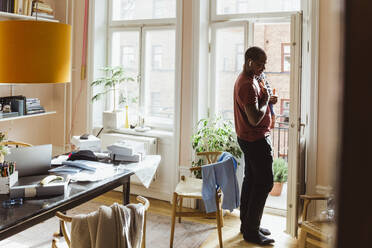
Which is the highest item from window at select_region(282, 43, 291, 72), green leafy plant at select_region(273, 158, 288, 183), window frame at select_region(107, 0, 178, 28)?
window frame at select_region(107, 0, 178, 28)

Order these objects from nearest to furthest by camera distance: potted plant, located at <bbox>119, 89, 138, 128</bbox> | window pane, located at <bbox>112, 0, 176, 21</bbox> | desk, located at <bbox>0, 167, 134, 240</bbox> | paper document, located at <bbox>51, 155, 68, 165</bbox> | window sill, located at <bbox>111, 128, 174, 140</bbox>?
1. desk, located at <bbox>0, 167, 134, 240</bbox>
2. paper document, located at <bbox>51, 155, 68, 165</bbox>
3. window sill, located at <bbox>111, 128, 174, 140</bbox>
4. window pane, located at <bbox>112, 0, 176, 21</bbox>
5. potted plant, located at <bbox>119, 89, 138, 128</bbox>

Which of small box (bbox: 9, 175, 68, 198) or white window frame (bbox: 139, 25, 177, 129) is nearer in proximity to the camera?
small box (bbox: 9, 175, 68, 198)

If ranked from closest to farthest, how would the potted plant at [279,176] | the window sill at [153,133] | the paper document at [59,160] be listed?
the paper document at [59,160] < the potted plant at [279,176] < the window sill at [153,133]

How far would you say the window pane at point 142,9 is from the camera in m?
3.94

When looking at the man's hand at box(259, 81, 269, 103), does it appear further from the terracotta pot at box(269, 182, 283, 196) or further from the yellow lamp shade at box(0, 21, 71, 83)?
the yellow lamp shade at box(0, 21, 71, 83)

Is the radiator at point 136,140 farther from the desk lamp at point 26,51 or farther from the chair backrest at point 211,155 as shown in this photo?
the desk lamp at point 26,51

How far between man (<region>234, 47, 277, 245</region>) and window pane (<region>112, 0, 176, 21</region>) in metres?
1.53

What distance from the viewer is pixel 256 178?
2.81 m

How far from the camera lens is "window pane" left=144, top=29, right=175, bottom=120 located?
3992 mm

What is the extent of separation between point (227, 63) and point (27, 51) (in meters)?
2.13

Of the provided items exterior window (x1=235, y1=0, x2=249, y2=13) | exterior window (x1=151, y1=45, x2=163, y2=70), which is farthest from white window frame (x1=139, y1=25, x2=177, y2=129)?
exterior window (x1=235, y1=0, x2=249, y2=13)

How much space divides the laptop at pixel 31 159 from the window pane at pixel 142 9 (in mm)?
2217

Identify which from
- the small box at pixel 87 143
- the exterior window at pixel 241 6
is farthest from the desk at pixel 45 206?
the exterior window at pixel 241 6

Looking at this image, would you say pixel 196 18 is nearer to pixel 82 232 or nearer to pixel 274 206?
pixel 274 206
